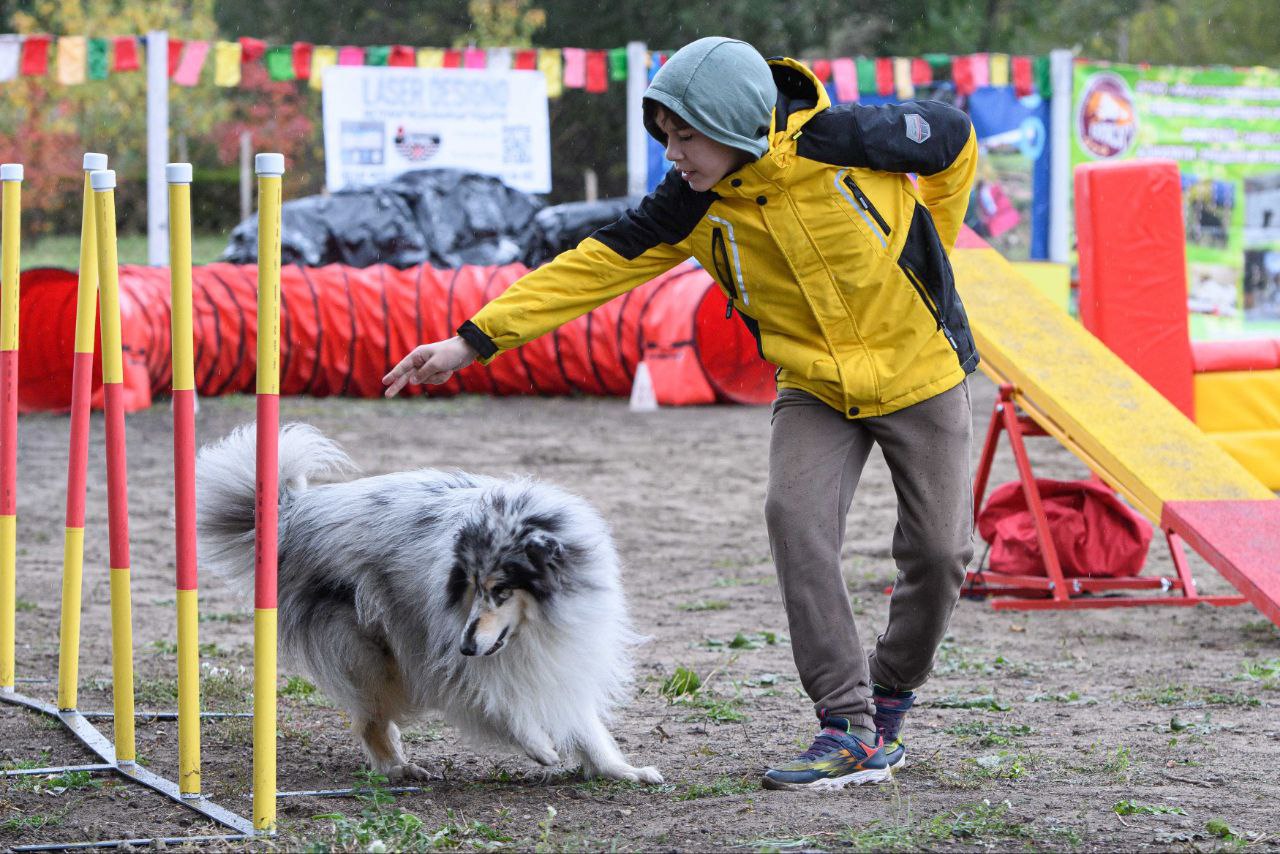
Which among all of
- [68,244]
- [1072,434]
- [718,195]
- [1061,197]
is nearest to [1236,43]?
[1061,197]

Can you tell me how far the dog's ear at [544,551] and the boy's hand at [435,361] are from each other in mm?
437

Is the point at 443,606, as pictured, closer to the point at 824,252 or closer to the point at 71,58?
the point at 824,252

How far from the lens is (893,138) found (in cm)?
323

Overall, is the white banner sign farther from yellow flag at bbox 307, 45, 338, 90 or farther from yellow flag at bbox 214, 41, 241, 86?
yellow flag at bbox 214, 41, 241, 86

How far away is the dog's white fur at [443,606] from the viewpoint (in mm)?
3500

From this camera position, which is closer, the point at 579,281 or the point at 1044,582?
the point at 579,281

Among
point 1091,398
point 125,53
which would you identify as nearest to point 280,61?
point 125,53

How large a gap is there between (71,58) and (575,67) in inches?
198

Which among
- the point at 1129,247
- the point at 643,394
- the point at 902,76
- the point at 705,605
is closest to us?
the point at 705,605

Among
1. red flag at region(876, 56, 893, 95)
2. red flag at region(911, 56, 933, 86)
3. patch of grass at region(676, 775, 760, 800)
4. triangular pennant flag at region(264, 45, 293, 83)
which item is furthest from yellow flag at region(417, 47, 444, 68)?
patch of grass at region(676, 775, 760, 800)

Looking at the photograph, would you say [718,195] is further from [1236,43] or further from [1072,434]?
[1236,43]

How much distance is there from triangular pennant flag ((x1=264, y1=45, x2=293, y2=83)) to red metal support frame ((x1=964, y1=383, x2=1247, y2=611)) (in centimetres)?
1064

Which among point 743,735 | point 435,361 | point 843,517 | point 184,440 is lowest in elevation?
point 743,735

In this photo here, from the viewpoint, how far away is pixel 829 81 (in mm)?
16391
